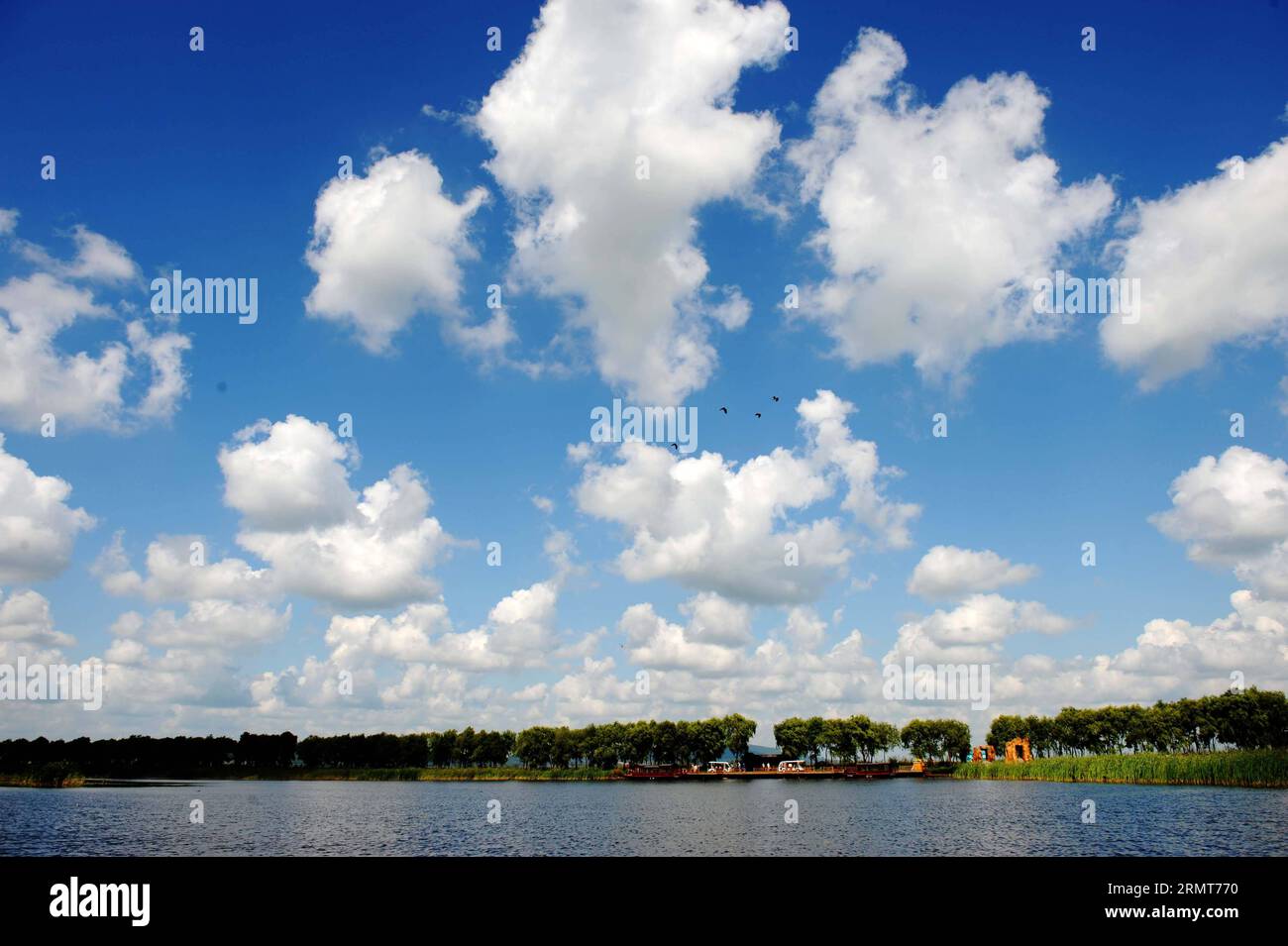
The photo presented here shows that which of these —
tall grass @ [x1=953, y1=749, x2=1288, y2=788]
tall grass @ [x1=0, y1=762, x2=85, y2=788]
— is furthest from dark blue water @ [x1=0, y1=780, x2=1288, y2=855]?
tall grass @ [x1=0, y1=762, x2=85, y2=788]

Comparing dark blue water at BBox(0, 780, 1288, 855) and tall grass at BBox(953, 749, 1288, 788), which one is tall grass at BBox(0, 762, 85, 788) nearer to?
dark blue water at BBox(0, 780, 1288, 855)

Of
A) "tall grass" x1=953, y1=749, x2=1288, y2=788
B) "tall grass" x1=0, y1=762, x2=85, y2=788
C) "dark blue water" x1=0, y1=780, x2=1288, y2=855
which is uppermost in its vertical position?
"dark blue water" x1=0, y1=780, x2=1288, y2=855

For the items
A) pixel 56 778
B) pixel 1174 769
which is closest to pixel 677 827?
pixel 1174 769

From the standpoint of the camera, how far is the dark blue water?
64.0 meters

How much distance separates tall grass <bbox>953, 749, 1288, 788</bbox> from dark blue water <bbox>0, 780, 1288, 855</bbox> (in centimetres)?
430

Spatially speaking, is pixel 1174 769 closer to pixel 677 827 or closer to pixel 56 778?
pixel 677 827

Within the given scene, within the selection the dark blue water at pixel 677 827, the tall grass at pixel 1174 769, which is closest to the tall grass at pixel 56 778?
the dark blue water at pixel 677 827

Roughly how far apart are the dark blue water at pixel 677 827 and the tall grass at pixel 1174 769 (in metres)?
4.30

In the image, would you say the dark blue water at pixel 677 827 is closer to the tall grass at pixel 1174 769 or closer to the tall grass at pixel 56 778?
the tall grass at pixel 1174 769

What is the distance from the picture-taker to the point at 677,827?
3287 inches

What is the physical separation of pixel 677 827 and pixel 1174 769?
346 feet
